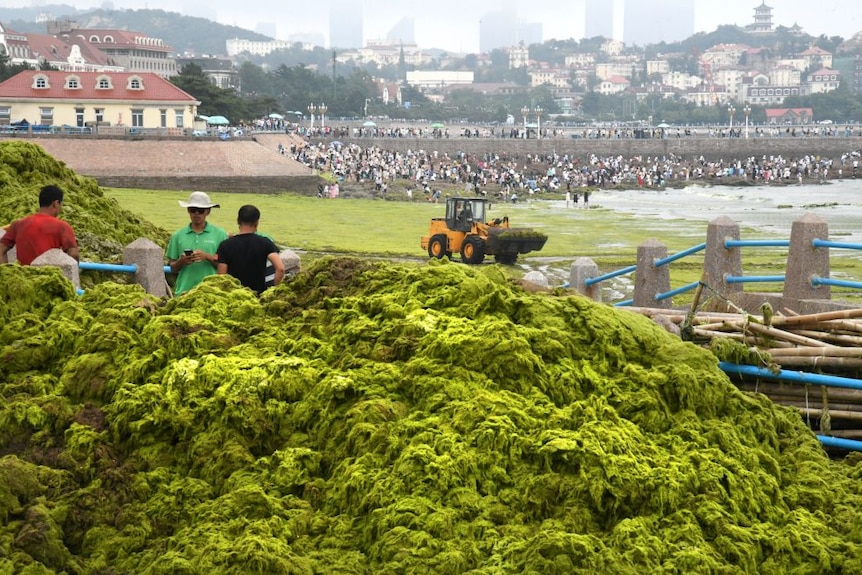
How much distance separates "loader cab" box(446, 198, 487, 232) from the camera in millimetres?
29906

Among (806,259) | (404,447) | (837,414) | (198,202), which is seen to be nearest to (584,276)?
(806,259)

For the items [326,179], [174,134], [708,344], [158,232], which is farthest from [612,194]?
[708,344]

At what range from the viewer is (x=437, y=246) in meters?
29.2

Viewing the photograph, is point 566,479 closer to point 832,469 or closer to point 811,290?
point 832,469

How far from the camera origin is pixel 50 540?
4.08 m

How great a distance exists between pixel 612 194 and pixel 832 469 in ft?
217

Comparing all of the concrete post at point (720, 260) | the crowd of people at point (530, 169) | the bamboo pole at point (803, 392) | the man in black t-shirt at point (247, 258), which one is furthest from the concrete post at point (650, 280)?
the crowd of people at point (530, 169)

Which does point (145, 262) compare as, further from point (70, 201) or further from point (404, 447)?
point (404, 447)

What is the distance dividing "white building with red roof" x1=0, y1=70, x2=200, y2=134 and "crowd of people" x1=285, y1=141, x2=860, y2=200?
307 inches

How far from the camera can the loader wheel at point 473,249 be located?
28938 mm

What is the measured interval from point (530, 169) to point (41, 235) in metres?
84.3

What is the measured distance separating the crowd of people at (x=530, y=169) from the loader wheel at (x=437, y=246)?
93.8 feet

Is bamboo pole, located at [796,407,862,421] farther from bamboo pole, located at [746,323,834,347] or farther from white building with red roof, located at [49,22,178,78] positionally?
white building with red roof, located at [49,22,178,78]

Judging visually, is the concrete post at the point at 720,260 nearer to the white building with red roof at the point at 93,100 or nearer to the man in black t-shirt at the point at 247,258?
the man in black t-shirt at the point at 247,258
